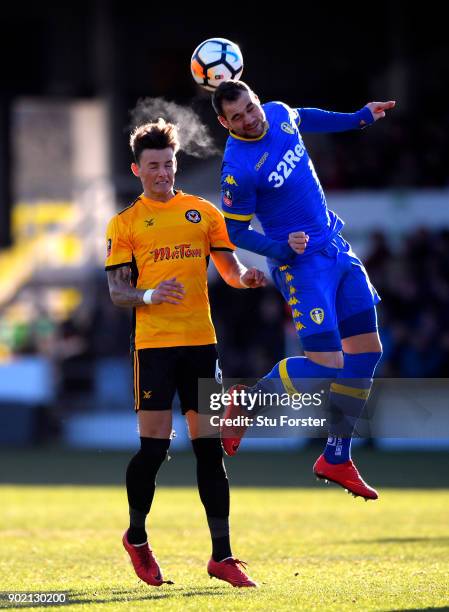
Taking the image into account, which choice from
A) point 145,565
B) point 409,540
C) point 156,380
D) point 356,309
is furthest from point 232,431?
point 409,540

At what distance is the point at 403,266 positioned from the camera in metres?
19.5

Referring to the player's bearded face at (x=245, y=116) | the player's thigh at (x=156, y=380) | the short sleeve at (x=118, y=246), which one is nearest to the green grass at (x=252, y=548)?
the player's thigh at (x=156, y=380)

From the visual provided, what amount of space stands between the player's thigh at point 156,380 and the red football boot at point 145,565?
79 cm

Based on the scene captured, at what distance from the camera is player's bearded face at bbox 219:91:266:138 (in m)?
8.01

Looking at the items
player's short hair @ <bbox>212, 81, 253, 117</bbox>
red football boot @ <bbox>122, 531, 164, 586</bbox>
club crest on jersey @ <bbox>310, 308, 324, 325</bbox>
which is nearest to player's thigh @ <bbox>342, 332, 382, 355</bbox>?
club crest on jersey @ <bbox>310, 308, 324, 325</bbox>

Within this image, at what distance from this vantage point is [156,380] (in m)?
7.87

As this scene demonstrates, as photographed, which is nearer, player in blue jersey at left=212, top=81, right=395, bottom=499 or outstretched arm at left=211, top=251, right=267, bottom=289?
outstretched arm at left=211, top=251, right=267, bottom=289

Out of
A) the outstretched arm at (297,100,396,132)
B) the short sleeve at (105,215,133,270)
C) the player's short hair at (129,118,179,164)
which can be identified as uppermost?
the outstretched arm at (297,100,396,132)

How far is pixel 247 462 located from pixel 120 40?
11.0 metres

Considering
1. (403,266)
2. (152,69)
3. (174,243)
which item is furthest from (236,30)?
(174,243)

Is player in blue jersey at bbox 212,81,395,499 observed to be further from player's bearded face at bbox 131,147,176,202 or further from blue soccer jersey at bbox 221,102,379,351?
player's bearded face at bbox 131,147,176,202

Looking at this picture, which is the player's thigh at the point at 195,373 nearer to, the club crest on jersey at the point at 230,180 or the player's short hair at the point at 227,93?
the club crest on jersey at the point at 230,180

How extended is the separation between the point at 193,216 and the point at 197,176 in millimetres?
16273

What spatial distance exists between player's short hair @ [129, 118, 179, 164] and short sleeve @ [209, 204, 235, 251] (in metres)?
0.47
